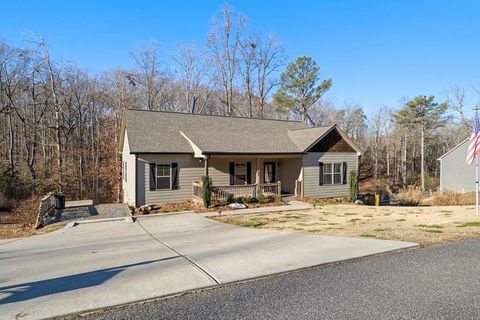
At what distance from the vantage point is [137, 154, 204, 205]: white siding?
1523 cm

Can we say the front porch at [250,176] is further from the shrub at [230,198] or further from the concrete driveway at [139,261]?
the concrete driveway at [139,261]

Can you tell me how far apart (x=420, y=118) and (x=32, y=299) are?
4324 centimetres

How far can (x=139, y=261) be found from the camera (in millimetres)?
6172

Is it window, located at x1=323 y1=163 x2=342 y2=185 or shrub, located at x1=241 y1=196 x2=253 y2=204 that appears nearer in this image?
shrub, located at x1=241 y1=196 x2=253 y2=204

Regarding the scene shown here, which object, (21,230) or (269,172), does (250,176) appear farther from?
(21,230)

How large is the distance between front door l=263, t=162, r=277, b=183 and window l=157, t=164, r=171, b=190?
6.32 metres

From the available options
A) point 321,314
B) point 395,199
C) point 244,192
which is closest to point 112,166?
point 244,192

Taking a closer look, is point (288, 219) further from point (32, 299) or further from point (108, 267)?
point (32, 299)

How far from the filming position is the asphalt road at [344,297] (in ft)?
12.2

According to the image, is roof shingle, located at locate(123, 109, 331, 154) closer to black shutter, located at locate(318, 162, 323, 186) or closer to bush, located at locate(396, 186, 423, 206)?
black shutter, located at locate(318, 162, 323, 186)

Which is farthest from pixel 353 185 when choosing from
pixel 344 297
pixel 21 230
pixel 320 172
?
pixel 21 230

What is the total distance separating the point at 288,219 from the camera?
38.1 feet

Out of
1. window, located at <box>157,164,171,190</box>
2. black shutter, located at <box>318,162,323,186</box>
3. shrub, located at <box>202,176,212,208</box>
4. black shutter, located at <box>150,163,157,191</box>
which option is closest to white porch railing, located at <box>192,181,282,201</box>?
shrub, located at <box>202,176,212,208</box>

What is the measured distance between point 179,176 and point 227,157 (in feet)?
9.37
